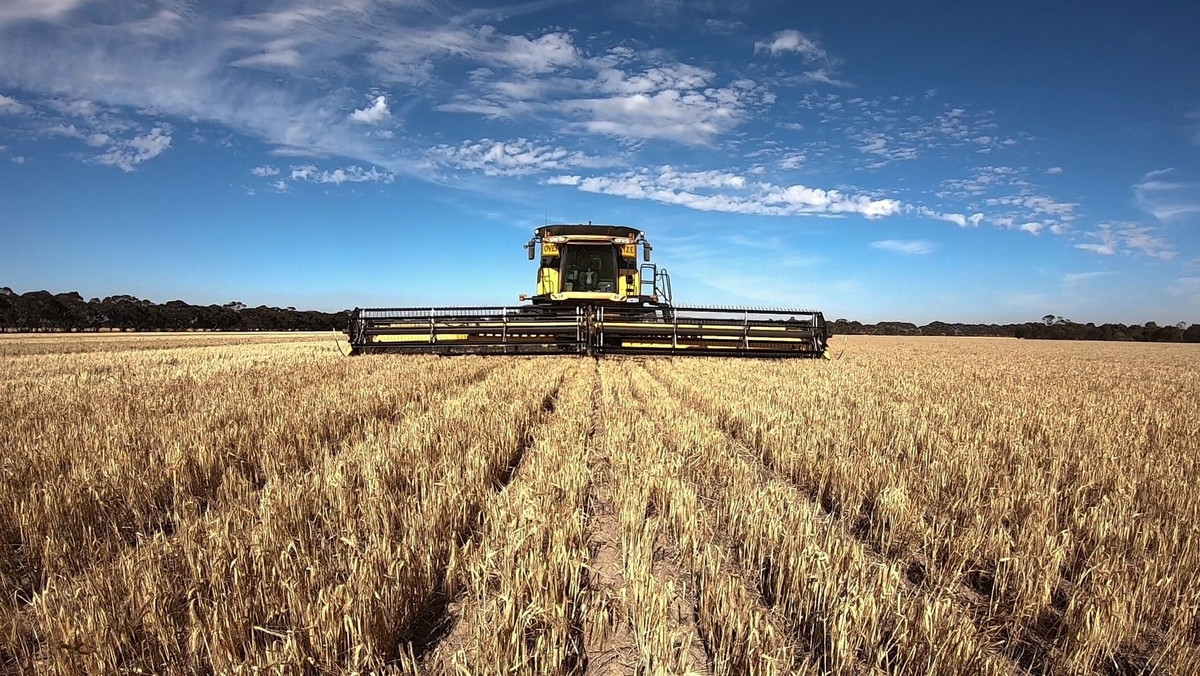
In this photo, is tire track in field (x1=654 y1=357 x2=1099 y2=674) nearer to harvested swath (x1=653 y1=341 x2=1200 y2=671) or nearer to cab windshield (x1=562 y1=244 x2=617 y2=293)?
Answer: harvested swath (x1=653 y1=341 x2=1200 y2=671)

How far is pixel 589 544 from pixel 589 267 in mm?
12937

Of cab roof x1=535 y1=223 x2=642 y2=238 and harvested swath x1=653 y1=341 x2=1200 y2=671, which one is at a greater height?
cab roof x1=535 y1=223 x2=642 y2=238

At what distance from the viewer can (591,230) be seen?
1545 cm

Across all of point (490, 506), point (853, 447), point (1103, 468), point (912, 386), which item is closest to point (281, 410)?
point (490, 506)

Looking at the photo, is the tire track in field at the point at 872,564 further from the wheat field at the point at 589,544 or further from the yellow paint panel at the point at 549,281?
the yellow paint panel at the point at 549,281

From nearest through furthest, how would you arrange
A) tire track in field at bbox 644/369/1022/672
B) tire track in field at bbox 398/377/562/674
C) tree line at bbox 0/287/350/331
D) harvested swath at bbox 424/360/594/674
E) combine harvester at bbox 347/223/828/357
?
harvested swath at bbox 424/360/594/674 < tire track in field at bbox 398/377/562/674 < tire track in field at bbox 644/369/1022/672 < combine harvester at bbox 347/223/828/357 < tree line at bbox 0/287/350/331

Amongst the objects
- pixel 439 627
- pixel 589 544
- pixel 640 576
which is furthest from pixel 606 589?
pixel 439 627

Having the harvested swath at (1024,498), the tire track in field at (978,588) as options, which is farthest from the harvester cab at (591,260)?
the tire track in field at (978,588)

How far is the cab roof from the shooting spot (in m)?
15.4

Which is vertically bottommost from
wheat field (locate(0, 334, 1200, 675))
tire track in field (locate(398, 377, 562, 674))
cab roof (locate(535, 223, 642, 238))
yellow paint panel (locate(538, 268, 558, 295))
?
tire track in field (locate(398, 377, 562, 674))

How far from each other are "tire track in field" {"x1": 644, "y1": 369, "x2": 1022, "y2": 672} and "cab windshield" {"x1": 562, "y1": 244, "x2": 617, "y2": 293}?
10.6 metres

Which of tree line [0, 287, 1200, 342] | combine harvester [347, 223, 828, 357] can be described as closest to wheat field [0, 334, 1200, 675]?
combine harvester [347, 223, 828, 357]

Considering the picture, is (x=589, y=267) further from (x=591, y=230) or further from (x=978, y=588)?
(x=978, y=588)

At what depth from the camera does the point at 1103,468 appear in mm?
4289
